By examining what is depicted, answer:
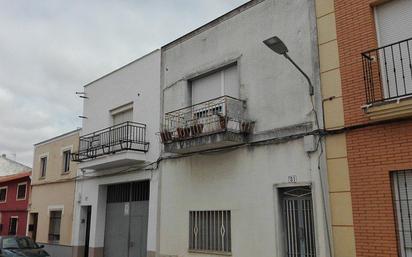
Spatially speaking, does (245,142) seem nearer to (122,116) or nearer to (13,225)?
(122,116)

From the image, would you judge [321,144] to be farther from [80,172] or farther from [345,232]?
[80,172]

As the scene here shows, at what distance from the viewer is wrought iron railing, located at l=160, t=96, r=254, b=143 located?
9.42 m

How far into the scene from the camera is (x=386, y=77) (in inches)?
287

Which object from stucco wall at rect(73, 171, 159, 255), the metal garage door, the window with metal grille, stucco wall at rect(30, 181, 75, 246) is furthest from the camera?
stucco wall at rect(30, 181, 75, 246)

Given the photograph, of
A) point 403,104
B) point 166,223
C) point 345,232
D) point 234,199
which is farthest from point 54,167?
point 403,104

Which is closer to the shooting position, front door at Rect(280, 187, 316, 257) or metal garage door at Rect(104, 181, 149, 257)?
front door at Rect(280, 187, 316, 257)

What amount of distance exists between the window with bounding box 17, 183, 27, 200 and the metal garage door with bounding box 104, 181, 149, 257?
10095 millimetres

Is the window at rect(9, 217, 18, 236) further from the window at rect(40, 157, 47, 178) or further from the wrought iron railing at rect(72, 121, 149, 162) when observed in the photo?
the wrought iron railing at rect(72, 121, 149, 162)

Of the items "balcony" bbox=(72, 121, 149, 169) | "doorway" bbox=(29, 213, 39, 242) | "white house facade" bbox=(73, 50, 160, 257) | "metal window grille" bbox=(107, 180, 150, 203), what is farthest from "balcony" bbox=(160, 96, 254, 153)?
"doorway" bbox=(29, 213, 39, 242)

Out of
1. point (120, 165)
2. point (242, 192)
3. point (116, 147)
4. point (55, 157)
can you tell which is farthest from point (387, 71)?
point (55, 157)

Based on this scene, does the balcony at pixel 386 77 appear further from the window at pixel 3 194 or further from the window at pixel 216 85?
the window at pixel 3 194

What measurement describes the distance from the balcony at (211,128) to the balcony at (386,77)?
10.1ft

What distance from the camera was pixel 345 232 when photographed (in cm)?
732

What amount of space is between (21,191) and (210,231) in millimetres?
16724
